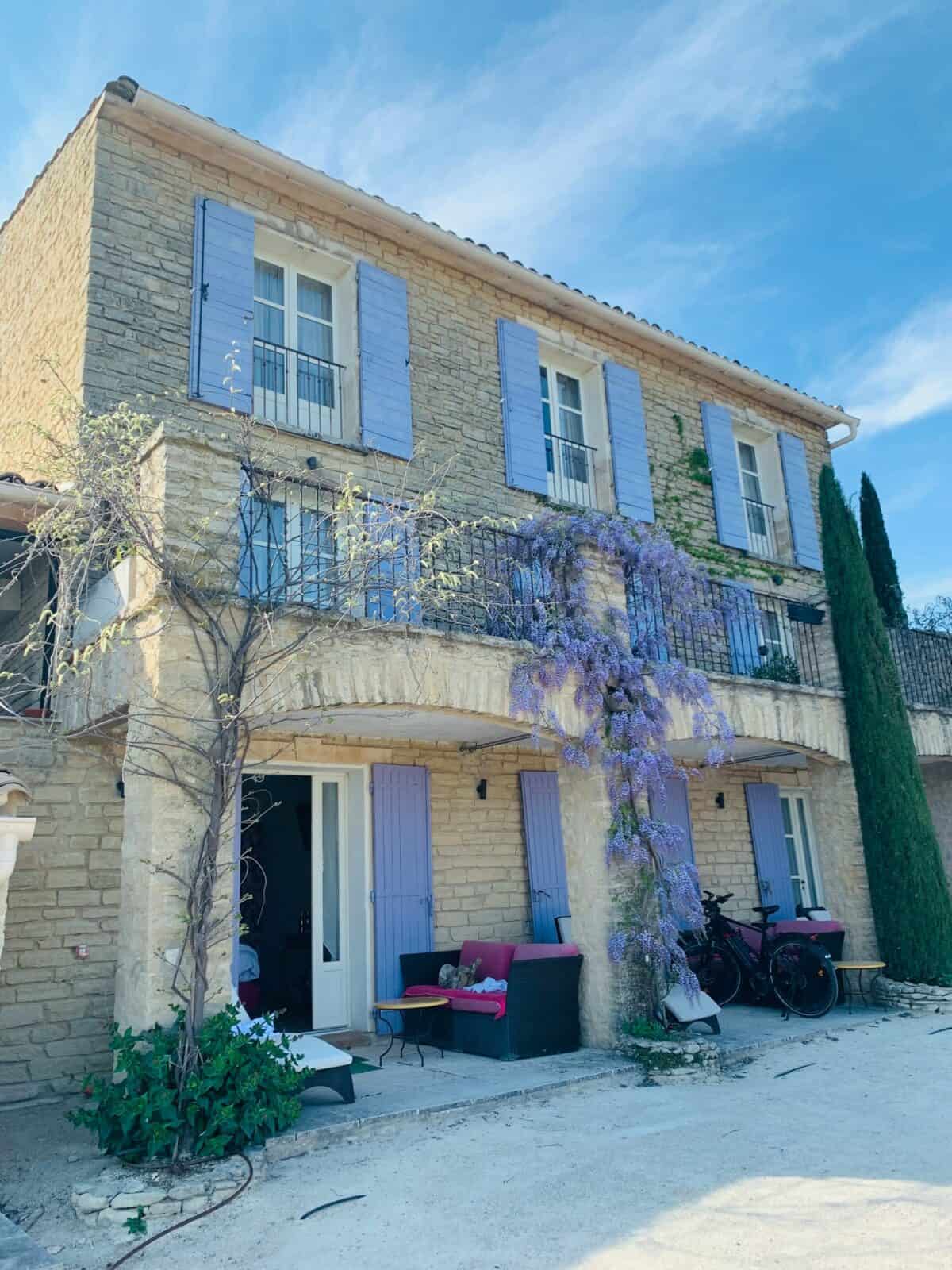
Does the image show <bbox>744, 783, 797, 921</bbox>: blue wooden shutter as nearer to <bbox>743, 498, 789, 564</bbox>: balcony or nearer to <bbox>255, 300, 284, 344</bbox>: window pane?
<bbox>743, 498, 789, 564</bbox>: balcony

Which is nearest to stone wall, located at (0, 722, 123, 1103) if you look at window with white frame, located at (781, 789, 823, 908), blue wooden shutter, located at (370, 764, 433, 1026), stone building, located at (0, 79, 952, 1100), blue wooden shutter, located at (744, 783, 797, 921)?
stone building, located at (0, 79, 952, 1100)

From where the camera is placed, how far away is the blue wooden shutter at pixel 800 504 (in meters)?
11.2

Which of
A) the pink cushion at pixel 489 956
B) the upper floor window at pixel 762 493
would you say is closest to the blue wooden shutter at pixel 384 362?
the pink cushion at pixel 489 956

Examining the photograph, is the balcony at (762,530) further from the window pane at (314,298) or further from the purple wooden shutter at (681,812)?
the window pane at (314,298)

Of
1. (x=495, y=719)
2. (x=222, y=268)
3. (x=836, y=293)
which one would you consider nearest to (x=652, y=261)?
(x=836, y=293)

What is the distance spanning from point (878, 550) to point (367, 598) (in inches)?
467

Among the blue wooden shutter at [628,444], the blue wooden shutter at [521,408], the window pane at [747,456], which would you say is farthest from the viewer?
the window pane at [747,456]

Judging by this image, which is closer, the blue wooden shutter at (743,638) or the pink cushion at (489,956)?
the pink cushion at (489,956)

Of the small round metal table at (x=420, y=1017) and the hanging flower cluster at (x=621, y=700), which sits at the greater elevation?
the hanging flower cluster at (x=621, y=700)

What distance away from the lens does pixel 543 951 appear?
6676 mm

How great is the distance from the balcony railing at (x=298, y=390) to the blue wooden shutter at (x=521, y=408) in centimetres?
172

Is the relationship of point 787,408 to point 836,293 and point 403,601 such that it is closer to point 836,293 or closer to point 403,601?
point 836,293

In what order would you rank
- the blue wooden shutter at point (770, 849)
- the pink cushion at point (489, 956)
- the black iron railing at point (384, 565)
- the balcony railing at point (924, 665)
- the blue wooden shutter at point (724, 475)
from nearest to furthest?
1. the black iron railing at point (384, 565)
2. the pink cushion at point (489, 956)
3. the balcony railing at point (924, 665)
4. the blue wooden shutter at point (770, 849)
5. the blue wooden shutter at point (724, 475)

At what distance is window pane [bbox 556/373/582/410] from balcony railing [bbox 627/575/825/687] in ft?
8.85
